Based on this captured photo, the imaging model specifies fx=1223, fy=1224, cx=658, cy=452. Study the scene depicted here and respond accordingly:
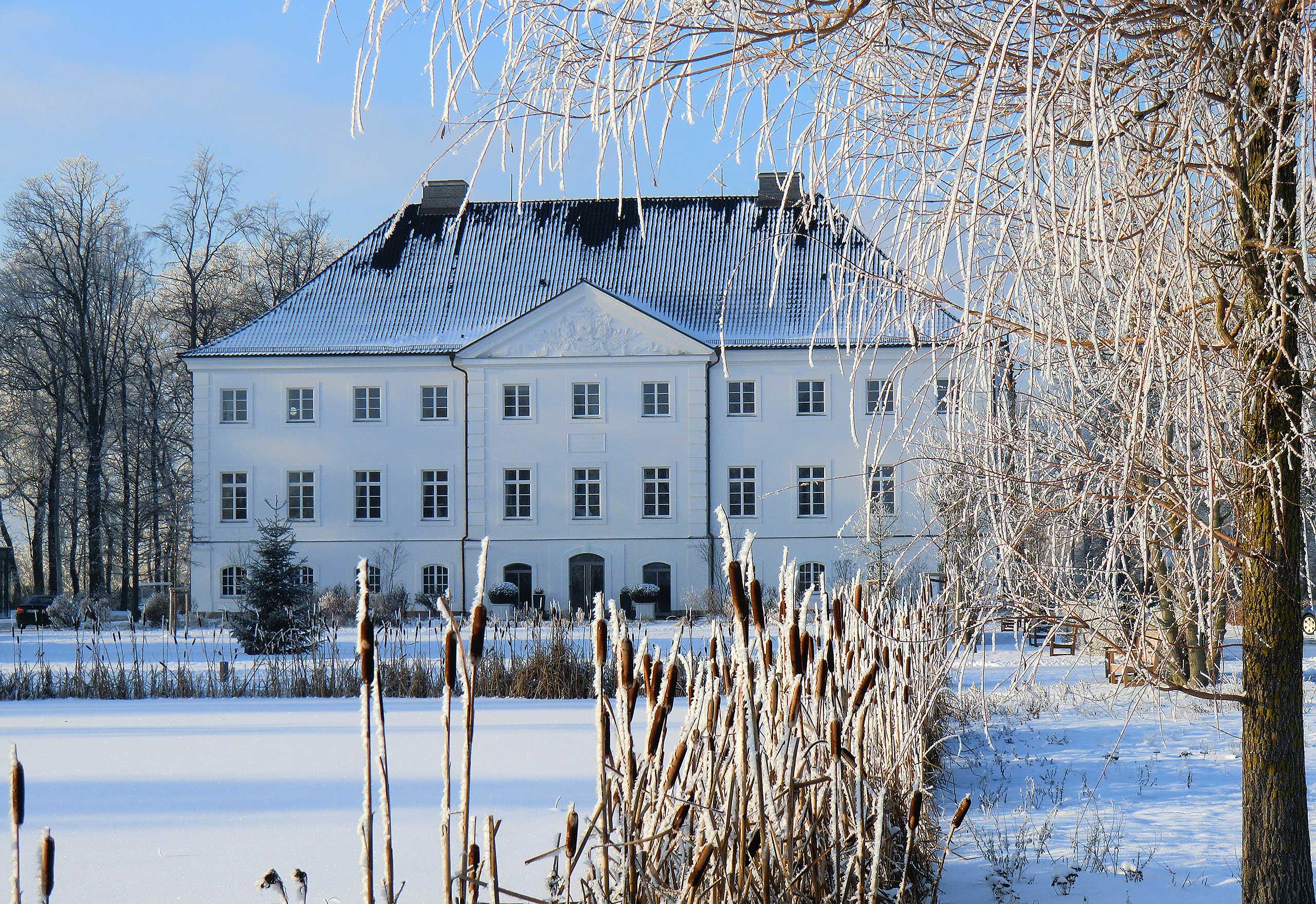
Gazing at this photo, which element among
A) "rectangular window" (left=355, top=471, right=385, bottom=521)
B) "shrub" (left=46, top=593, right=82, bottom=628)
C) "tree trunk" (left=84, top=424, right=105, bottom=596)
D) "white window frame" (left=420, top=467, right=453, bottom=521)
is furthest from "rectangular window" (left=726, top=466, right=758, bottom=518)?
"tree trunk" (left=84, top=424, right=105, bottom=596)

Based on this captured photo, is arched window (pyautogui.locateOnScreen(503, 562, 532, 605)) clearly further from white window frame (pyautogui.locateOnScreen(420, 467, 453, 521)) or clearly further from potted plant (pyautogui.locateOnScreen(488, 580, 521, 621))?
white window frame (pyautogui.locateOnScreen(420, 467, 453, 521))

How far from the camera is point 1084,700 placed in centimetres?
987

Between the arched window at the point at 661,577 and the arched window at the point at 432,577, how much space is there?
183 inches

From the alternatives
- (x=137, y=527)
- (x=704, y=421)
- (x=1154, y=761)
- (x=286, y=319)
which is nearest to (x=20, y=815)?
(x=1154, y=761)

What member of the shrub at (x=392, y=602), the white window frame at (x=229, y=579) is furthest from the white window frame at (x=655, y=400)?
the white window frame at (x=229, y=579)

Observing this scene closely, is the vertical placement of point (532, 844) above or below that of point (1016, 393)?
below

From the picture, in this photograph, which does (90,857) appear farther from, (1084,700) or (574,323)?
(574,323)

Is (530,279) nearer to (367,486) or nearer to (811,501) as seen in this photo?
(367,486)

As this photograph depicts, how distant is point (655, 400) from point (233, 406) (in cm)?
996

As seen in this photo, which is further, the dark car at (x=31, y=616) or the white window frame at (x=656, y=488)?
the white window frame at (x=656, y=488)

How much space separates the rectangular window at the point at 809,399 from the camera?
91.0 feet

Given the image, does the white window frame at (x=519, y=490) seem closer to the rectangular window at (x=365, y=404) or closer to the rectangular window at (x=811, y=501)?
the rectangular window at (x=365, y=404)

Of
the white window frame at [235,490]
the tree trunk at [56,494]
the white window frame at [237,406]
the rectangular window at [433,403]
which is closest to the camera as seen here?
the rectangular window at [433,403]

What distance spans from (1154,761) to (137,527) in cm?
3269
